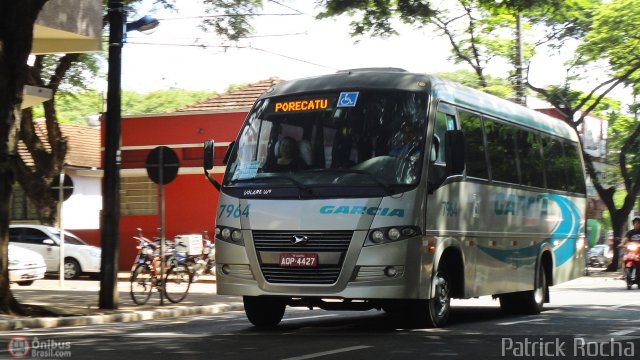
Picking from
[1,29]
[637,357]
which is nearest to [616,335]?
[637,357]

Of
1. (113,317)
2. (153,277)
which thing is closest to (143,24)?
(153,277)

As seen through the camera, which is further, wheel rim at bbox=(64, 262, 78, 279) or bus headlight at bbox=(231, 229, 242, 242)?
wheel rim at bbox=(64, 262, 78, 279)

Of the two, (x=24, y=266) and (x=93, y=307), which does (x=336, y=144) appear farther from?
(x=24, y=266)

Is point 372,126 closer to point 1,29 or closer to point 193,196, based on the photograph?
point 1,29

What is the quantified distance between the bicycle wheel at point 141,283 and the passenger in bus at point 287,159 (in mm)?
6585

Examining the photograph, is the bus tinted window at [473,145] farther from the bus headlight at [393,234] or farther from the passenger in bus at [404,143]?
the bus headlight at [393,234]

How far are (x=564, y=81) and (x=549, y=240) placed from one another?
22168mm

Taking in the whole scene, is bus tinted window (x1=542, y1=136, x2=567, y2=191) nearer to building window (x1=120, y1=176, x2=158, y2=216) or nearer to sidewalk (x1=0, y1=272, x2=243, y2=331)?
sidewalk (x1=0, y1=272, x2=243, y2=331)

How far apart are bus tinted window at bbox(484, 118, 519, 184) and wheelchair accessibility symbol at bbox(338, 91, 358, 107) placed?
3028 millimetres

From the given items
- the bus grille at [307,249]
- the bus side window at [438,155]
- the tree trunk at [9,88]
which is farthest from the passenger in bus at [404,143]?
the tree trunk at [9,88]

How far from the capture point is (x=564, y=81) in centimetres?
3872

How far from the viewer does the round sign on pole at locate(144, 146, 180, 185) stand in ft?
59.5

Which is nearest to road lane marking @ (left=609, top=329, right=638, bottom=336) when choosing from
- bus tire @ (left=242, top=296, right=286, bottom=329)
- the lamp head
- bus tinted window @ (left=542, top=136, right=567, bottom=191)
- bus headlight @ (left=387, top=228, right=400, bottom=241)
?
bus headlight @ (left=387, top=228, right=400, bottom=241)

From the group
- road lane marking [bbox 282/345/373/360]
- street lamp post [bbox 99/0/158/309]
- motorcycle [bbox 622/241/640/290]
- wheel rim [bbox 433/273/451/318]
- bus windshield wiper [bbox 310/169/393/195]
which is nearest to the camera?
road lane marking [bbox 282/345/373/360]
